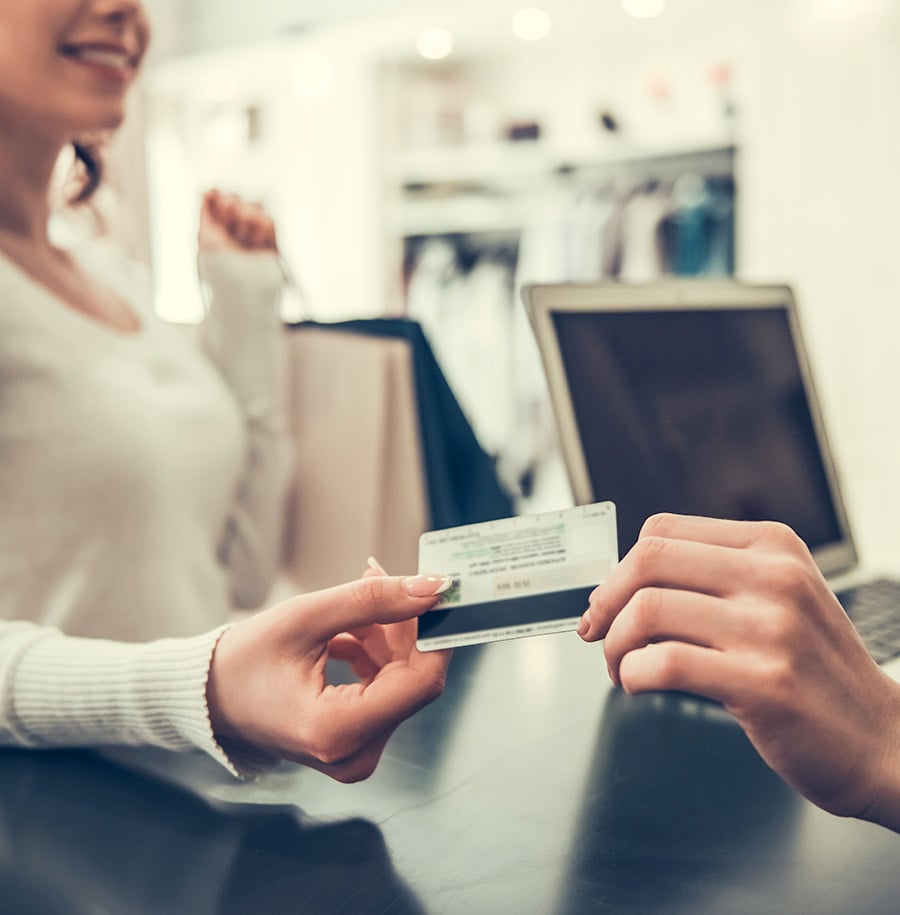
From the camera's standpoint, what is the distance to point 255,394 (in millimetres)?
1056

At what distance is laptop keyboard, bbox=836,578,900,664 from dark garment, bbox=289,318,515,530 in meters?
0.34

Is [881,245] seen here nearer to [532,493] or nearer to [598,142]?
[598,142]

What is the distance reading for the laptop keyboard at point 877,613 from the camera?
0.66m

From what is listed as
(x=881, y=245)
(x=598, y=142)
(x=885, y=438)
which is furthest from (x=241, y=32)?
(x=885, y=438)

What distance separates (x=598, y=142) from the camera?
295 cm

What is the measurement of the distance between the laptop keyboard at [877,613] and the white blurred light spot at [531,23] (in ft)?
7.65

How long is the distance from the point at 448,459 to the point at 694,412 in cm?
27

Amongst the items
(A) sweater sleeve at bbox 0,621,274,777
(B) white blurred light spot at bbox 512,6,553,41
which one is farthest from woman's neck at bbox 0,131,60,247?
(B) white blurred light spot at bbox 512,6,553,41

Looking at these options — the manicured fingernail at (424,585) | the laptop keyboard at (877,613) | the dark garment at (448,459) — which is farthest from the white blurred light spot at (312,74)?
the manicured fingernail at (424,585)

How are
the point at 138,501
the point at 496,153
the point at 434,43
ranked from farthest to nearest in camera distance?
the point at 496,153
the point at 434,43
the point at 138,501

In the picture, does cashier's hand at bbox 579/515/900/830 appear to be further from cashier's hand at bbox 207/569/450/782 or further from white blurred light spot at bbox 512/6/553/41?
white blurred light spot at bbox 512/6/553/41

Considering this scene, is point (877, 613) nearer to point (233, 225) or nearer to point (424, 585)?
point (424, 585)

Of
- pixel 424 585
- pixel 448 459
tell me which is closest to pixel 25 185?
pixel 448 459

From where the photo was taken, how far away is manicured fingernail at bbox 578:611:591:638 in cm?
37
